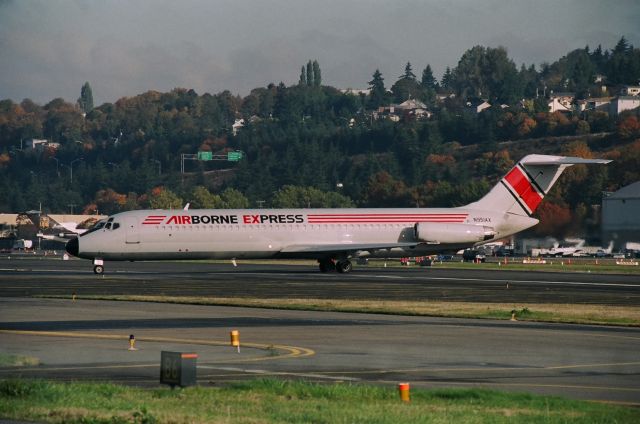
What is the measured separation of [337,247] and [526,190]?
49.0ft

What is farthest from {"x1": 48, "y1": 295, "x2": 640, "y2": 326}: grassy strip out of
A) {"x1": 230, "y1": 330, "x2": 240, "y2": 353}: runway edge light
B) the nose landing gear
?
the nose landing gear

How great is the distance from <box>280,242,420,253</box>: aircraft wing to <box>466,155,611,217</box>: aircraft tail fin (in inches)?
311

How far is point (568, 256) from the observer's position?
14350 cm

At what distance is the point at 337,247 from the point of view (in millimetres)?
82812

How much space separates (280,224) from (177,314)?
39.4 m

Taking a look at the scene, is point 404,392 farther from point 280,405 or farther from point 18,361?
point 18,361

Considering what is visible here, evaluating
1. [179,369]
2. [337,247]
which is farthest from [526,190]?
[179,369]

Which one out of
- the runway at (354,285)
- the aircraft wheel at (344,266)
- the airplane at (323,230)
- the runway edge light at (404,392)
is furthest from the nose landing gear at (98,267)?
the runway edge light at (404,392)

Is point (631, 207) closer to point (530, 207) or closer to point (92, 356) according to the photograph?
point (92, 356)

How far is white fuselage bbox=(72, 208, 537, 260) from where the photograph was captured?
80000mm

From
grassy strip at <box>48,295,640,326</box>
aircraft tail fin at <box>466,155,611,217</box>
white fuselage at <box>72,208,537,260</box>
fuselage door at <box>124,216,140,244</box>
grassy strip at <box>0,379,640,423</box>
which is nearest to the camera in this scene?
grassy strip at <box>0,379,640,423</box>

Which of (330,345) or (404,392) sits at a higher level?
(404,392)

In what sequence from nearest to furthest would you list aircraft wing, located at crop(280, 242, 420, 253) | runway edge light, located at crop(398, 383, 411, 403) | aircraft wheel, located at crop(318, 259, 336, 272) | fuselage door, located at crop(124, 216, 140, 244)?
1. runway edge light, located at crop(398, 383, 411, 403)
2. fuselage door, located at crop(124, 216, 140, 244)
3. aircraft wing, located at crop(280, 242, 420, 253)
4. aircraft wheel, located at crop(318, 259, 336, 272)

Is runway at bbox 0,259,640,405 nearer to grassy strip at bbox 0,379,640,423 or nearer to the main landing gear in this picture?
grassy strip at bbox 0,379,640,423
